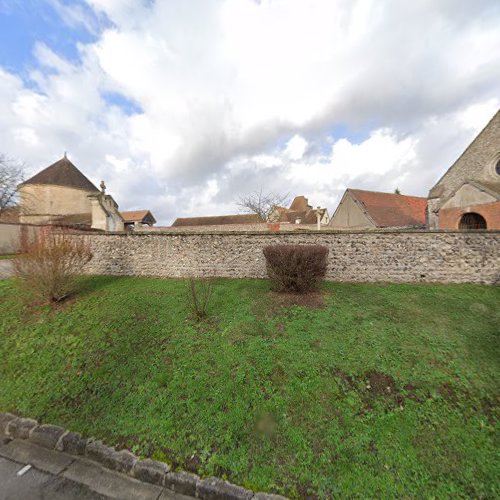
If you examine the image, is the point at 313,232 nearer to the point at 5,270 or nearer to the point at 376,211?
the point at 5,270

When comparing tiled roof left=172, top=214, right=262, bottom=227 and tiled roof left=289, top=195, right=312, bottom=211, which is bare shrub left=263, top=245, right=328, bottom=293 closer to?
tiled roof left=172, top=214, right=262, bottom=227

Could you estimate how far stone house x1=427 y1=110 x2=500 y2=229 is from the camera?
13.0 metres

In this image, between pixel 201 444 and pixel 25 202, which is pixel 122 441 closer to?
pixel 201 444

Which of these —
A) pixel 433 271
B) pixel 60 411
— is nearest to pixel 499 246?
pixel 433 271

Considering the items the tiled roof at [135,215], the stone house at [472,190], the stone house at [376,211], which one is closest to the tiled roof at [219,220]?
the tiled roof at [135,215]

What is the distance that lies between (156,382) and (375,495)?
2984mm

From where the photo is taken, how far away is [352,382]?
3471 millimetres

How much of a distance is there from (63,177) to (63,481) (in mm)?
39259

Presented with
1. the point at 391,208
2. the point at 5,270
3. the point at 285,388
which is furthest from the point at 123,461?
the point at 391,208

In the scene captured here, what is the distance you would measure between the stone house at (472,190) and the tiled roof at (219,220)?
1846 centimetres

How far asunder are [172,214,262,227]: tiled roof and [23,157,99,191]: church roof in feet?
44.9

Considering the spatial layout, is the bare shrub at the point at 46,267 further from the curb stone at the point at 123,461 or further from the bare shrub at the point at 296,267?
the bare shrub at the point at 296,267

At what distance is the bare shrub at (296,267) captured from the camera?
20.6ft

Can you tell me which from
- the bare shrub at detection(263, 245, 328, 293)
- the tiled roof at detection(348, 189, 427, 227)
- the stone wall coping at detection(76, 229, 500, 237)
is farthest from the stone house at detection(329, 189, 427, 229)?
the bare shrub at detection(263, 245, 328, 293)
